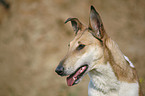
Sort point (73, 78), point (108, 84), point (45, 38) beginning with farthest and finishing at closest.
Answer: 1. point (45, 38)
2. point (108, 84)
3. point (73, 78)

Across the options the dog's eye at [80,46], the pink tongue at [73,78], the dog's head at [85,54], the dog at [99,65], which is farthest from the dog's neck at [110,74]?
the dog's eye at [80,46]

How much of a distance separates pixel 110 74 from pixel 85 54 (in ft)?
1.83

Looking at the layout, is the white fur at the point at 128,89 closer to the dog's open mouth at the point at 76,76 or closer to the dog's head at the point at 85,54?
the dog's head at the point at 85,54

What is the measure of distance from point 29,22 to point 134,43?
18.3 feet

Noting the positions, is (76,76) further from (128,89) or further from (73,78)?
(128,89)

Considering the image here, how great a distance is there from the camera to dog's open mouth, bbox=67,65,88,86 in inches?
142

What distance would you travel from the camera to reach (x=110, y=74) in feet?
12.3

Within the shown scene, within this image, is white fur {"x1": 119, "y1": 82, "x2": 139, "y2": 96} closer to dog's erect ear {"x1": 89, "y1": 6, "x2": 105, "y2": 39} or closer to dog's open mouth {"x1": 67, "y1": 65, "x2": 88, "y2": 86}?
dog's open mouth {"x1": 67, "y1": 65, "x2": 88, "y2": 86}

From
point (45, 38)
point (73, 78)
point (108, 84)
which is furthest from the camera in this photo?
point (45, 38)

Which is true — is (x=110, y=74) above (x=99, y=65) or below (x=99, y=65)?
below

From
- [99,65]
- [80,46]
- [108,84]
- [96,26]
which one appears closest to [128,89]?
[108,84]

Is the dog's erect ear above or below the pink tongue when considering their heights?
above

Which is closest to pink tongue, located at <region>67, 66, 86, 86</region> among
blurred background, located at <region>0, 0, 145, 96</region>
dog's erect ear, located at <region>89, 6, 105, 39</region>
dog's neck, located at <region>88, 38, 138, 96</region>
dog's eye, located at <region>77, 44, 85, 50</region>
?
dog's neck, located at <region>88, 38, 138, 96</region>

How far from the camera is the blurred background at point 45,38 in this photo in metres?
10.6
